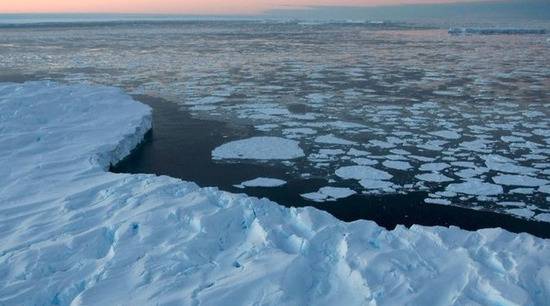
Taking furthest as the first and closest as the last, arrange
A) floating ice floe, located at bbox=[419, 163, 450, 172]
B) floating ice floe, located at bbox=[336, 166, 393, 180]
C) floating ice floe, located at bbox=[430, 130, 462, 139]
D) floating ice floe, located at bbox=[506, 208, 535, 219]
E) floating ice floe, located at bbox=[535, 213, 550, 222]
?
1. floating ice floe, located at bbox=[430, 130, 462, 139]
2. floating ice floe, located at bbox=[419, 163, 450, 172]
3. floating ice floe, located at bbox=[336, 166, 393, 180]
4. floating ice floe, located at bbox=[506, 208, 535, 219]
5. floating ice floe, located at bbox=[535, 213, 550, 222]

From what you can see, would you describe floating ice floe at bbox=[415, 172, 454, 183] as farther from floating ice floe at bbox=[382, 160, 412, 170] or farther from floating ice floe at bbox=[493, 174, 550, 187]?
floating ice floe at bbox=[493, 174, 550, 187]

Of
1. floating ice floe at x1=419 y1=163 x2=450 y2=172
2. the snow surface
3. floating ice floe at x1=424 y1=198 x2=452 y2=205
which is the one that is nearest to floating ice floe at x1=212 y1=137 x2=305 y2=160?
floating ice floe at x1=419 y1=163 x2=450 y2=172

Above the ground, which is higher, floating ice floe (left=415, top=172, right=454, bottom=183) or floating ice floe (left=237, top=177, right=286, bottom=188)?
floating ice floe (left=415, top=172, right=454, bottom=183)

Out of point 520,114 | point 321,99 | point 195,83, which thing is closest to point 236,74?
point 195,83

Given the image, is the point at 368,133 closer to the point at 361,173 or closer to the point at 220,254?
the point at 361,173

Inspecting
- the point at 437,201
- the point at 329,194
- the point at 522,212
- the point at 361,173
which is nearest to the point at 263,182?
the point at 329,194

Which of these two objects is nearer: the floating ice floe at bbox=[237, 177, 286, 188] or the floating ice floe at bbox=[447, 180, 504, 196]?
the floating ice floe at bbox=[447, 180, 504, 196]
